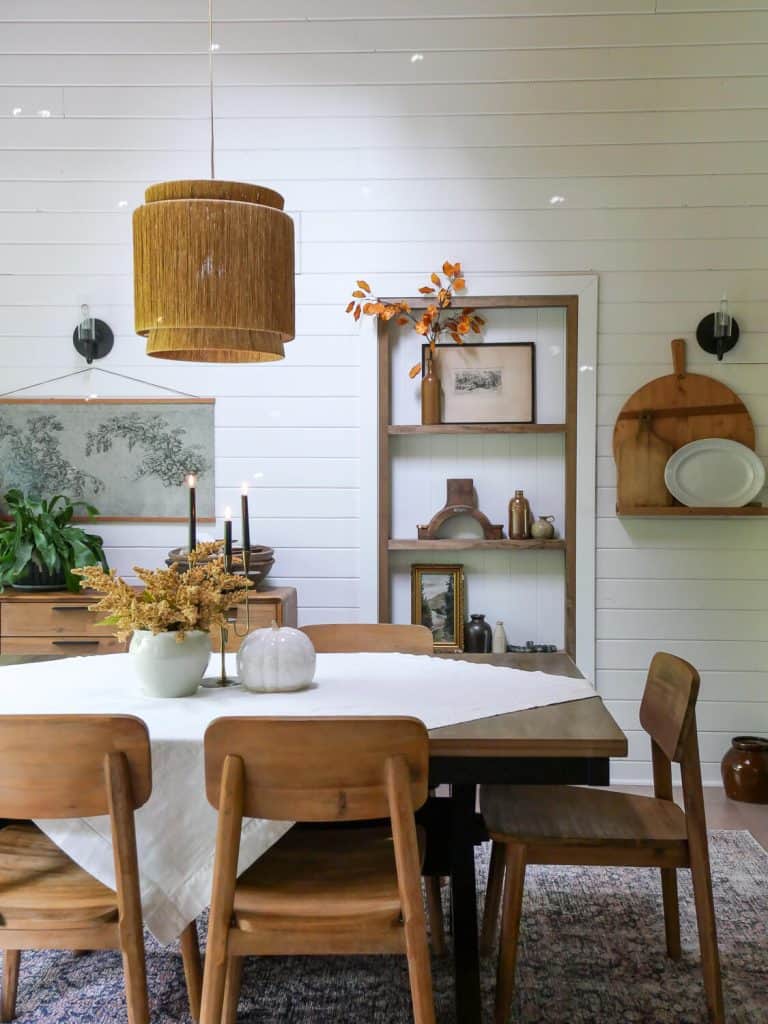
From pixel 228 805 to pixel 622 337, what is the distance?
129 inches

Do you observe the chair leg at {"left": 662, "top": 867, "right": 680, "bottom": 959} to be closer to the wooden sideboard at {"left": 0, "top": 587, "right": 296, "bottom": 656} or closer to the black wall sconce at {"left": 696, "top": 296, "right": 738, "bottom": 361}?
the wooden sideboard at {"left": 0, "top": 587, "right": 296, "bottom": 656}

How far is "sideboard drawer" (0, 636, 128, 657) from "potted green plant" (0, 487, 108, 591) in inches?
8.6

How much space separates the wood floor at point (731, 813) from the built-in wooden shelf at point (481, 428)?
1604 millimetres

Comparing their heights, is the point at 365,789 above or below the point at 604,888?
above

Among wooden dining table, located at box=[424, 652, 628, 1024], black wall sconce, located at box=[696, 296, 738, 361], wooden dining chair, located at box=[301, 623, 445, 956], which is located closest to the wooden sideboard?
wooden dining chair, located at box=[301, 623, 445, 956]

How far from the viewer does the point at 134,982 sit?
1.97 meters

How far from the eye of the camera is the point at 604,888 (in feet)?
10.8

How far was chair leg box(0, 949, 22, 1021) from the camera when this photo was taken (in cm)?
251

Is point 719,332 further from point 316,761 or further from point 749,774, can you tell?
point 316,761

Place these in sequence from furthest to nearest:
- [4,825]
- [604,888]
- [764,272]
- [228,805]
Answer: [764,272] → [604,888] → [4,825] → [228,805]

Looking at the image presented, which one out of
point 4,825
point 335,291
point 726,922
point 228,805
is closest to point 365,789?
point 228,805

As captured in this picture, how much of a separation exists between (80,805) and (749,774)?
324cm

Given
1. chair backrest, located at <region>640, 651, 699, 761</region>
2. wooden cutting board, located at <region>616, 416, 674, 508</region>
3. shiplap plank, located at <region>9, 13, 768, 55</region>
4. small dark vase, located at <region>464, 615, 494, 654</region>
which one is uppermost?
shiplap plank, located at <region>9, 13, 768, 55</region>

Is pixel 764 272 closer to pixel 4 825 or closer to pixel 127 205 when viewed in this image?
pixel 127 205
